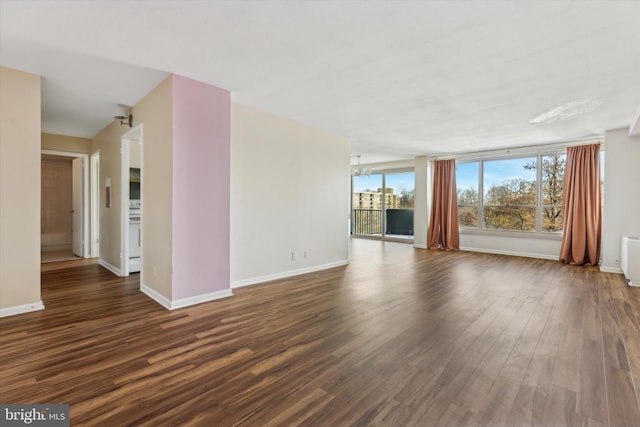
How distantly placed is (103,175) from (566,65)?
6.74m

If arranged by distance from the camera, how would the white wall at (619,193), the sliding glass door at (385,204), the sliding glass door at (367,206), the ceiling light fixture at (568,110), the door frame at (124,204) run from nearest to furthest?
1. the ceiling light fixture at (568,110)
2. the door frame at (124,204)
3. the white wall at (619,193)
4. the sliding glass door at (385,204)
5. the sliding glass door at (367,206)

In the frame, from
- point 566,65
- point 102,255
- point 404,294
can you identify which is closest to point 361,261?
point 404,294

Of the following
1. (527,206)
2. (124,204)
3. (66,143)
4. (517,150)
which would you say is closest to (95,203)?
(66,143)

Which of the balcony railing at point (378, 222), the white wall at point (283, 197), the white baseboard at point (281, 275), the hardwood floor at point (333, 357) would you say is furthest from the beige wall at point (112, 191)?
the balcony railing at point (378, 222)

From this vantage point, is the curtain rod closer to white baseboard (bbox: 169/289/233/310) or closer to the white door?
white baseboard (bbox: 169/289/233/310)

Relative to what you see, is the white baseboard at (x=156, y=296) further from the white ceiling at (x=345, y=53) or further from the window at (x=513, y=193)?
the window at (x=513, y=193)

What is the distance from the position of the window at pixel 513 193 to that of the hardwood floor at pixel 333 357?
3001 mm

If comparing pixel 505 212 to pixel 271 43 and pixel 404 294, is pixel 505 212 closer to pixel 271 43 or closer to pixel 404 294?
pixel 404 294

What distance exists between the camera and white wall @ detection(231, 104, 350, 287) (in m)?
4.13

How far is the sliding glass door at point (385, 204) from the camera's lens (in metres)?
9.28

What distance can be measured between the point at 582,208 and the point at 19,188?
8705mm

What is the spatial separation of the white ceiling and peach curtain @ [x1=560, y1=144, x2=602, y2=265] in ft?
5.04

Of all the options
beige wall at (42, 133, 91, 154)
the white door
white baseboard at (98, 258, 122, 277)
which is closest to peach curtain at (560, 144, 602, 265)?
white baseboard at (98, 258, 122, 277)

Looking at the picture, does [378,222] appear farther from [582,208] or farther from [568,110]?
[568,110]
